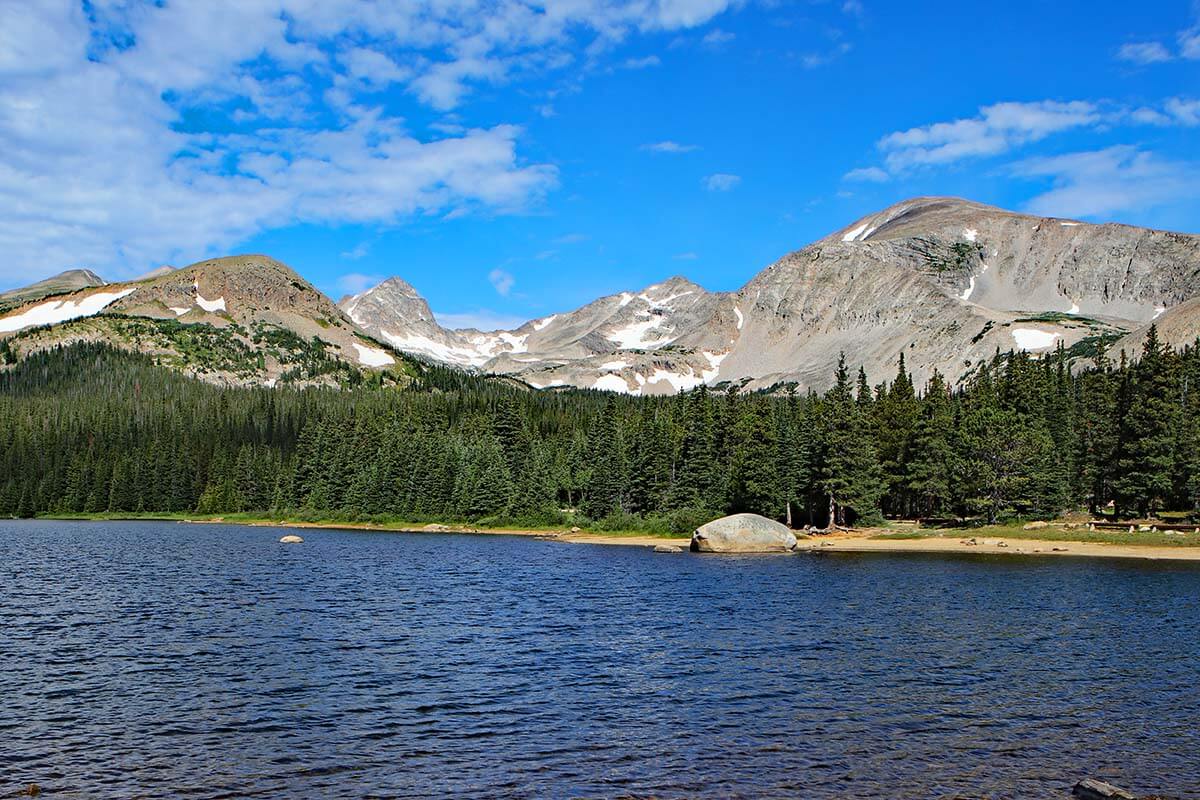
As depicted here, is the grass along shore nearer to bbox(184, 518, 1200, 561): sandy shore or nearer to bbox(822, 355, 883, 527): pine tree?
bbox(184, 518, 1200, 561): sandy shore

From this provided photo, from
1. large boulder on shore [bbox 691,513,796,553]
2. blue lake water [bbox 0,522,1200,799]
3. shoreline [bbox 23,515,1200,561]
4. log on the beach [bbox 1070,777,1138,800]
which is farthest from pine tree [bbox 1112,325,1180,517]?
log on the beach [bbox 1070,777,1138,800]

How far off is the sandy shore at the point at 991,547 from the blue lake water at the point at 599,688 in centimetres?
1799

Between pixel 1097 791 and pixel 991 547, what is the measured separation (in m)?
69.6

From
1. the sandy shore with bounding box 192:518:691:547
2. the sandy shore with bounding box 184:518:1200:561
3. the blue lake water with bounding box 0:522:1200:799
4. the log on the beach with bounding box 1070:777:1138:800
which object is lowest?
the blue lake water with bounding box 0:522:1200:799

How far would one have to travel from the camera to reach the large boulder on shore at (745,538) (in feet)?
282

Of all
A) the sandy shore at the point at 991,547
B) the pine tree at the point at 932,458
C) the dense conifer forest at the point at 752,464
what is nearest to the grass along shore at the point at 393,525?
the dense conifer forest at the point at 752,464

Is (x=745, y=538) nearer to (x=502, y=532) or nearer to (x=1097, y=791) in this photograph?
(x=502, y=532)

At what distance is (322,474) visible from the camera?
154m

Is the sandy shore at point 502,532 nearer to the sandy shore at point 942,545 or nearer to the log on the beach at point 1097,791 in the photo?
the sandy shore at point 942,545

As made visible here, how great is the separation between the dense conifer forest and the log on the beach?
8080 centimetres

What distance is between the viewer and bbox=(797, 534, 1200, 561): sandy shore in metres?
74.4

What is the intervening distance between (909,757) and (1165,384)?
90.9m

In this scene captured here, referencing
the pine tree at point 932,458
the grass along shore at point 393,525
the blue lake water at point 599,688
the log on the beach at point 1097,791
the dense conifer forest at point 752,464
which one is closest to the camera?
the log on the beach at point 1097,791

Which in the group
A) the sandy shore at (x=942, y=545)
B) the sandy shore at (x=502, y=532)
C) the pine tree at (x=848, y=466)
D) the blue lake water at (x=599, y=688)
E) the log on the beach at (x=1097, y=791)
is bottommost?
the blue lake water at (x=599, y=688)
